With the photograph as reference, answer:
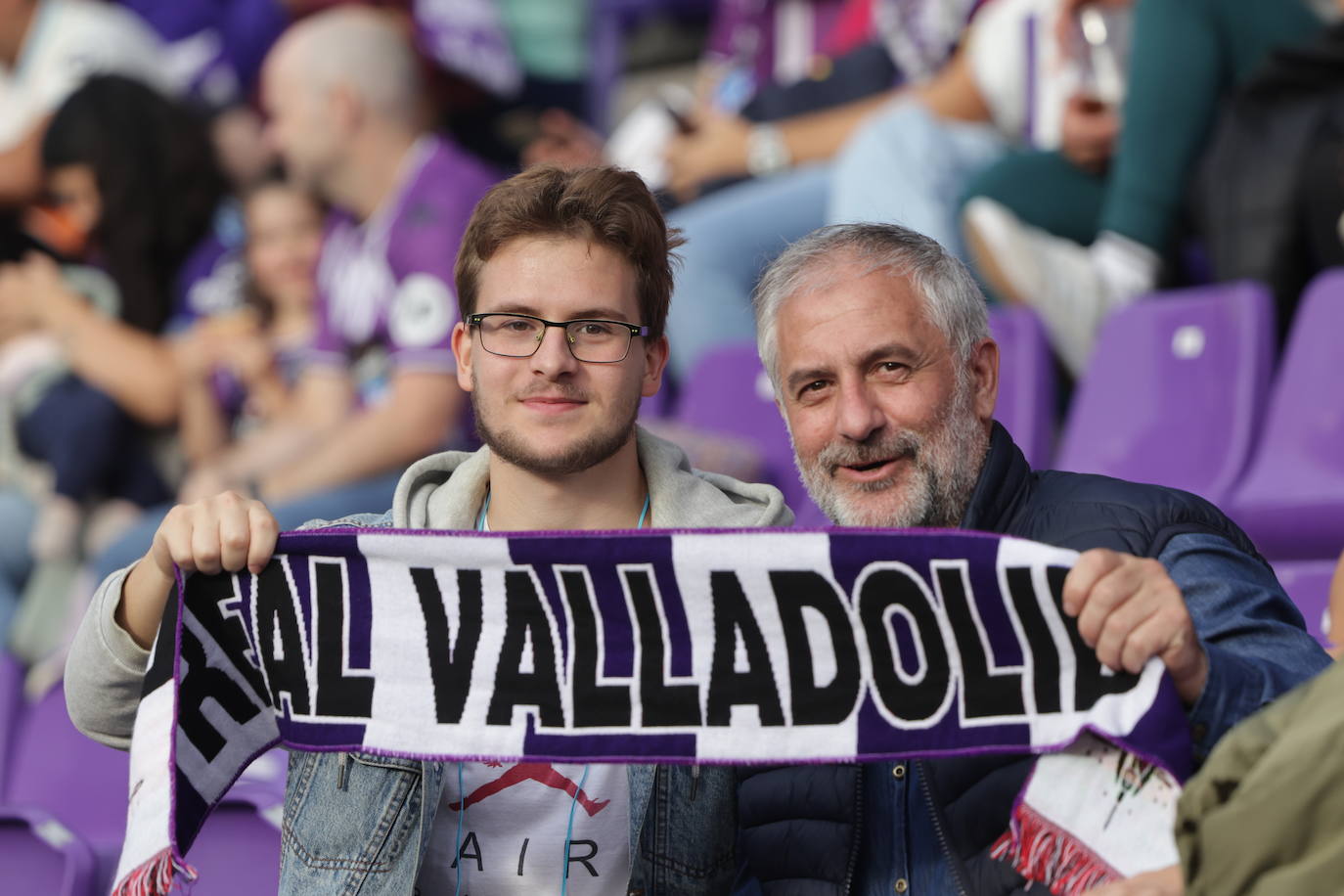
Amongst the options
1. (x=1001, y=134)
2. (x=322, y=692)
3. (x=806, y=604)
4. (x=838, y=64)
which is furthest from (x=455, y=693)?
(x=838, y=64)

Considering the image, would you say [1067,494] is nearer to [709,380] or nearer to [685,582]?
[685,582]

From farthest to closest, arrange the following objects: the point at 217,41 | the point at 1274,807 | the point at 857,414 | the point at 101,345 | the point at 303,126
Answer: the point at 217,41
the point at 101,345
the point at 303,126
the point at 857,414
the point at 1274,807

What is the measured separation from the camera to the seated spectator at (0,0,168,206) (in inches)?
281

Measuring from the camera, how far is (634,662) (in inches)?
82.0

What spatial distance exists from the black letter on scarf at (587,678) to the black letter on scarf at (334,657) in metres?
0.27

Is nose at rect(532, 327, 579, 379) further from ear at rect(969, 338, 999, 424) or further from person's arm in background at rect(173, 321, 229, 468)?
person's arm in background at rect(173, 321, 229, 468)

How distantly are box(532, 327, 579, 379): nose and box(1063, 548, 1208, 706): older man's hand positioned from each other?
2.53ft

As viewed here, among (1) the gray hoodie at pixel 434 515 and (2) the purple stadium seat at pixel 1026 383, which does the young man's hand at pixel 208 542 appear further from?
(2) the purple stadium seat at pixel 1026 383

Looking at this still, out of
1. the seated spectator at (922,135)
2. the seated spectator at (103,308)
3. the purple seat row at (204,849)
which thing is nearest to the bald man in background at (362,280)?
the seated spectator at (103,308)

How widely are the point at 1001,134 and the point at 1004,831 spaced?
330cm

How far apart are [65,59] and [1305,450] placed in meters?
5.77

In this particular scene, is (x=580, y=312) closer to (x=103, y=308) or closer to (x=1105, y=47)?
(x=1105, y=47)

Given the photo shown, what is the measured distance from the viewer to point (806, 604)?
6.68ft

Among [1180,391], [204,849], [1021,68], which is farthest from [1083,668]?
[1021,68]
